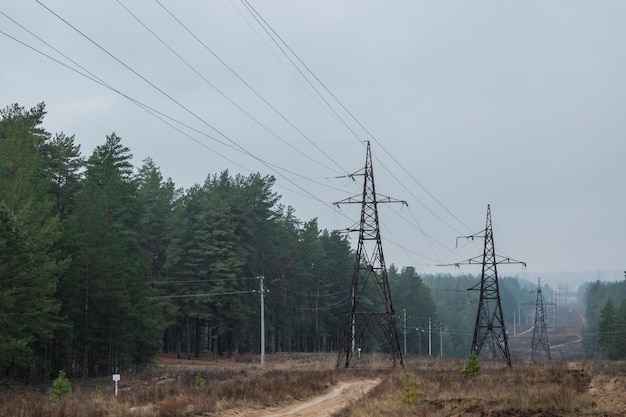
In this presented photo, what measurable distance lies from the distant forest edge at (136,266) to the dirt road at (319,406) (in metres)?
14.6

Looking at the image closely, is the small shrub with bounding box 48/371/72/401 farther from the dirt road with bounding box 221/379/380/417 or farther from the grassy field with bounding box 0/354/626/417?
the dirt road with bounding box 221/379/380/417

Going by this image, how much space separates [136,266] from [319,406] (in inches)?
1110

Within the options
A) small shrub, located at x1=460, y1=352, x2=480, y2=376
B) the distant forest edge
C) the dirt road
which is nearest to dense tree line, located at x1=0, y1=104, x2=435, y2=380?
the distant forest edge

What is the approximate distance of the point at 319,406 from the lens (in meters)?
23.7

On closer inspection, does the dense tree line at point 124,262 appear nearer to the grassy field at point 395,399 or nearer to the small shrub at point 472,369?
the grassy field at point 395,399

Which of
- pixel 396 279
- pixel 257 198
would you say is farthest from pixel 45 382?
pixel 396 279

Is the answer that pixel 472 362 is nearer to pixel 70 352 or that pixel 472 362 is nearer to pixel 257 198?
pixel 70 352

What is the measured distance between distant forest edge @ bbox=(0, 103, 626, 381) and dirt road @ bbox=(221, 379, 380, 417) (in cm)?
1456

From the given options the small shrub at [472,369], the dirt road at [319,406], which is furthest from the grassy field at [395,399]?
the dirt road at [319,406]

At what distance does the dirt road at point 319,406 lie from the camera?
A: 70.0 feet

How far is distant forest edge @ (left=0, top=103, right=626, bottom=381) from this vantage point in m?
34.6

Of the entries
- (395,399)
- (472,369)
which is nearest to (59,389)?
(395,399)

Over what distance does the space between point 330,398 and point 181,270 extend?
4295 centimetres

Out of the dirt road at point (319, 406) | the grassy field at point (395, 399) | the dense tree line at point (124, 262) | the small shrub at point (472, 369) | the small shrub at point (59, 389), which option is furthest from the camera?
the dense tree line at point (124, 262)
